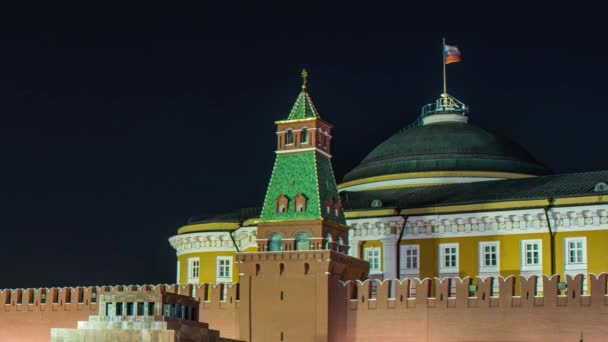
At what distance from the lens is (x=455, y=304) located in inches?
1986

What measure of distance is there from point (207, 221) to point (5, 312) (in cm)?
1206

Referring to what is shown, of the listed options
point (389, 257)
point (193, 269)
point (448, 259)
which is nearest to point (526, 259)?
point (448, 259)

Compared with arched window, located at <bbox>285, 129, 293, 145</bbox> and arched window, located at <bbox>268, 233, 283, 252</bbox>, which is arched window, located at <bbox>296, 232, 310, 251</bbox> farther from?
arched window, located at <bbox>285, 129, 293, 145</bbox>

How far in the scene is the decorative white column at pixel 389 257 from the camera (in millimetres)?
58750

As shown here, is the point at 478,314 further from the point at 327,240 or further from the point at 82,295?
the point at 82,295

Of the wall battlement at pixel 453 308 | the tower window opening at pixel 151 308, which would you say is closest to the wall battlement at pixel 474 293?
the wall battlement at pixel 453 308

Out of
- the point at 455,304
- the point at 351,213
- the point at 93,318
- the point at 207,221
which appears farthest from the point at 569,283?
the point at 207,221

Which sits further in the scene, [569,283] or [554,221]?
[554,221]

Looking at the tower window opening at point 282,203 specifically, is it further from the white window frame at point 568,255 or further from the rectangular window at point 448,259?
the white window frame at point 568,255

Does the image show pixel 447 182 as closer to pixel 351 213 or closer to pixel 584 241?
pixel 351 213

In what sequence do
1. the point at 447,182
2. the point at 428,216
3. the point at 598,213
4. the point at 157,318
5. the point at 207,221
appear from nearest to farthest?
the point at 157,318
the point at 598,213
the point at 428,216
the point at 447,182
the point at 207,221

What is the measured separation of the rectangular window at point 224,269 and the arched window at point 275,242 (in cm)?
1174

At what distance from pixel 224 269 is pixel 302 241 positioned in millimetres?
13261

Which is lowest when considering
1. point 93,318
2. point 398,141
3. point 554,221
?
point 93,318
